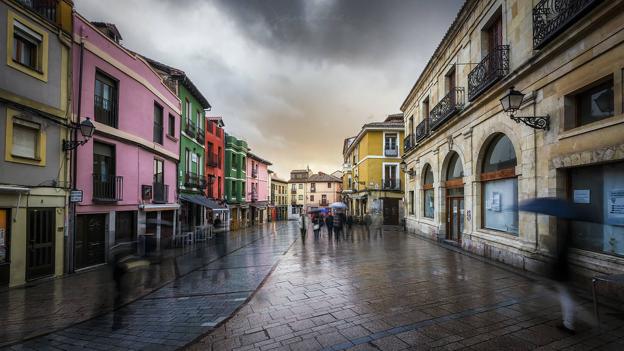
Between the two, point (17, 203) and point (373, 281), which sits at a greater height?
point (17, 203)

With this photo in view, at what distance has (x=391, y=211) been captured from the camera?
30.4 m

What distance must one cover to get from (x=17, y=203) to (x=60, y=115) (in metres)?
2.95

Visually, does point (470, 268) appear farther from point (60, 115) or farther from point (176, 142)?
point (176, 142)

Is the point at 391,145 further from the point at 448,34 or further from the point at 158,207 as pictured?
the point at 158,207

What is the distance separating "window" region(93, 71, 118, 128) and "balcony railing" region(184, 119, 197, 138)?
7597 millimetres

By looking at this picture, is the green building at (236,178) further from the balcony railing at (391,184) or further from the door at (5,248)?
the door at (5,248)

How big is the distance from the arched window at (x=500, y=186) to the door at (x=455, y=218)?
79.0 inches

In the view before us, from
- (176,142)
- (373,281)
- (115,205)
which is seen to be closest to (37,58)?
(115,205)

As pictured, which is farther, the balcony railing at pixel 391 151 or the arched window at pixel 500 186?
the balcony railing at pixel 391 151

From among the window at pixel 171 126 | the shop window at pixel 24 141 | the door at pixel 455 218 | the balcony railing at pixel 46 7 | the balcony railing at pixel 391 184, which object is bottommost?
the door at pixel 455 218

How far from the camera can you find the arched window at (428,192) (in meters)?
16.4

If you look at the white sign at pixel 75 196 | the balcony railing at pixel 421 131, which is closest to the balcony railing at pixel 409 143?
the balcony railing at pixel 421 131

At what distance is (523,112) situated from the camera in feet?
26.4

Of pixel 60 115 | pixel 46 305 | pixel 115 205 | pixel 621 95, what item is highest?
pixel 60 115
